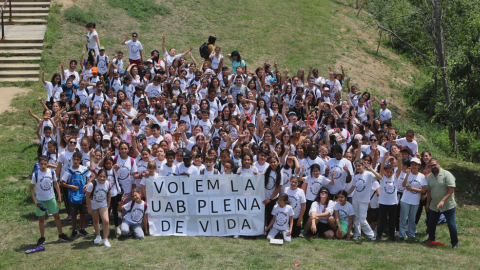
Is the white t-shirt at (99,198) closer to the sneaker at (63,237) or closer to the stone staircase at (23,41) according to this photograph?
the sneaker at (63,237)

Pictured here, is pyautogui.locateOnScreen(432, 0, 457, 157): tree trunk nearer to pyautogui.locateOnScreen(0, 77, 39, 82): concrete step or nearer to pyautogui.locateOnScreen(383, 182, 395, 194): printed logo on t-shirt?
pyautogui.locateOnScreen(383, 182, 395, 194): printed logo on t-shirt

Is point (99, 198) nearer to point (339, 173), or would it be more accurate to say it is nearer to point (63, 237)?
point (63, 237)

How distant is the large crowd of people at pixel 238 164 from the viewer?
1008cm

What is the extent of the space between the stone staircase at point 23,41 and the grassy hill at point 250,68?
1.53 feet

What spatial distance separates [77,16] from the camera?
24547 millimetres

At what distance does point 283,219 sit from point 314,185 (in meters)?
1.09

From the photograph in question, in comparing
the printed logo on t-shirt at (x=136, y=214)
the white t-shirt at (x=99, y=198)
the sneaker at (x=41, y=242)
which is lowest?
the sneaker at (x=41, y=242)

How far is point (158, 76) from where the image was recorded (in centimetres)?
1484

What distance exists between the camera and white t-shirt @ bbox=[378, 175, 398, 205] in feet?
34.1

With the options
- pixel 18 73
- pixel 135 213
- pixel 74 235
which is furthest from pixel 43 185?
pixel 18 73

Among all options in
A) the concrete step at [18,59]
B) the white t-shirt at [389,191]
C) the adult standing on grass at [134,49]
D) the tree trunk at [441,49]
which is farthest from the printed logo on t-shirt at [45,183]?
the tree trunk at [441,49]

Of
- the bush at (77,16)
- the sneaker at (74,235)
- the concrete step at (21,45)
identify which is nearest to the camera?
the sneaker at (74,235)

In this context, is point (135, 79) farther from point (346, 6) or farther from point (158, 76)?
point (346, 6)

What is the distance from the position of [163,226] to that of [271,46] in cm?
1841
